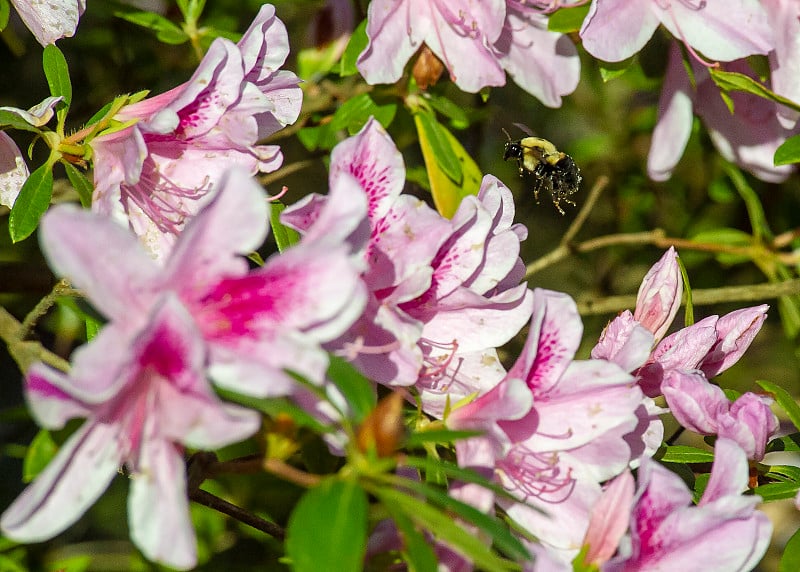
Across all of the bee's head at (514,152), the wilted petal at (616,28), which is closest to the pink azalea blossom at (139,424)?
the wilted petal at (616,28)

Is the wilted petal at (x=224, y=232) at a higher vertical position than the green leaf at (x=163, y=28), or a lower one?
higher

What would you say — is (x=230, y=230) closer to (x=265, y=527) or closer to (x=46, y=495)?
(x=46, y=495)

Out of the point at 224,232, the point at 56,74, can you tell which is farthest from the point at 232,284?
the point at 56,74

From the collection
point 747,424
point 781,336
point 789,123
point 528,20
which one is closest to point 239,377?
point 747,424

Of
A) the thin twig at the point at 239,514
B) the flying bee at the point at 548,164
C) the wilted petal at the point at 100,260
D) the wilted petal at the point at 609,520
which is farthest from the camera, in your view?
the flying bee at the point at 548,164

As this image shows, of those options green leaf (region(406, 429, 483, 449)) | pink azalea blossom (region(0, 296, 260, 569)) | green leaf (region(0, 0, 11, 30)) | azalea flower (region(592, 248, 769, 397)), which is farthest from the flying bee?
pink azalea blossom (region(0, 296, 260, 569))

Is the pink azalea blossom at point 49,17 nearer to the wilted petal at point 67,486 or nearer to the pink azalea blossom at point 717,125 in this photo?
the wilted petal at point 67,486

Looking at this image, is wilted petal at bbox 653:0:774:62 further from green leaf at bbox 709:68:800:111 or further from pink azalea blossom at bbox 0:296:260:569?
pink azalea blossom at bbox 0:296:260:569
